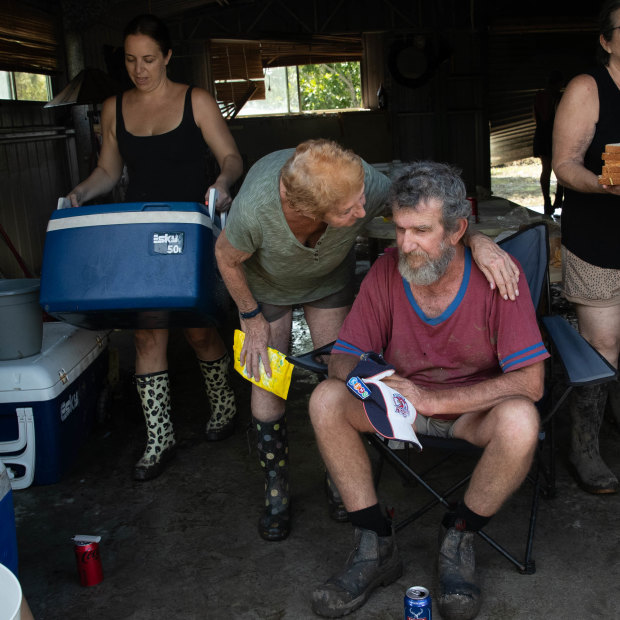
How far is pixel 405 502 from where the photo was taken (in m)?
2.92

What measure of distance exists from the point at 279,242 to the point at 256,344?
0.44 metres

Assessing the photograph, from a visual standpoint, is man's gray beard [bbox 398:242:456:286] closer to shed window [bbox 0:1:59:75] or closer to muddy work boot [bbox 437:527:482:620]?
muddy work boot [bbox 437:527:482:620]

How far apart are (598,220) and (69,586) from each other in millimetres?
2218

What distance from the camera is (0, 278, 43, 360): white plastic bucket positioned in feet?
9.89

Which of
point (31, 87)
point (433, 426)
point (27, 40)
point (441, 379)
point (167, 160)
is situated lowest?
point (433, 426)

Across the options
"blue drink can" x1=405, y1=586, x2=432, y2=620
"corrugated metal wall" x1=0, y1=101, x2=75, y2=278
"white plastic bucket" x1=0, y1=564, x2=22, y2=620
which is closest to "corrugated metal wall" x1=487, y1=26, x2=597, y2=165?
"corrugated metal wall" x1=0, y1=101, x2=75, y2=278

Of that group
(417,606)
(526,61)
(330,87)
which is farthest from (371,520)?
(330,87)

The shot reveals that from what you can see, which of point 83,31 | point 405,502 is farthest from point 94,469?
point 83,31

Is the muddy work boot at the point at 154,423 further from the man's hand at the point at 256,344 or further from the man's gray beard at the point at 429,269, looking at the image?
the man's gray beard at the point at 429,269

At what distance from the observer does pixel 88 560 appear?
2461 mm

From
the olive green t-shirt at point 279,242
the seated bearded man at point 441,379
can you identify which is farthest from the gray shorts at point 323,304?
the seated bearded man at point 441,379

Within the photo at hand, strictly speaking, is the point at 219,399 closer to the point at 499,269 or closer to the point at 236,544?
the point at 236,544

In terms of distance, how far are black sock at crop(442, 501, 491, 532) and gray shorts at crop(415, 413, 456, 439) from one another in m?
0.24

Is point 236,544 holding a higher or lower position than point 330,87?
lower
